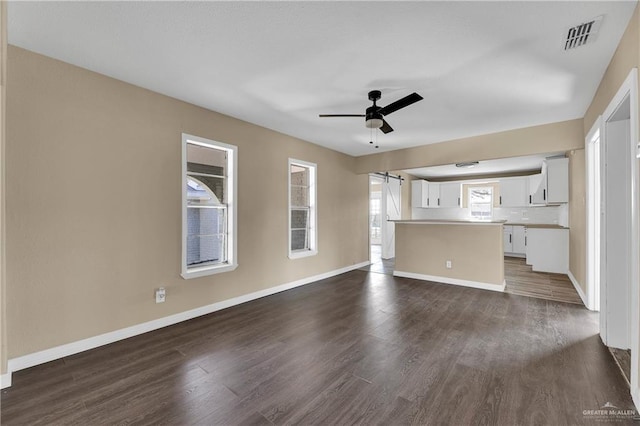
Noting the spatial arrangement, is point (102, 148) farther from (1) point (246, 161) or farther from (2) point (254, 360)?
(2) point (254, 360)

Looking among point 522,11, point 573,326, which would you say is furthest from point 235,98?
point 573,326

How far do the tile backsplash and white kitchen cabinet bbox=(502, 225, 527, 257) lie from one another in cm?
32

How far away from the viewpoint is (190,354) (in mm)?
2475

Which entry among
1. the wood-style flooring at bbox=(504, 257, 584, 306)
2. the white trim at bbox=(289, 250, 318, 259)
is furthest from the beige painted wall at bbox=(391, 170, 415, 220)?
the white trim at bbox=(289, 250, 318, 259)

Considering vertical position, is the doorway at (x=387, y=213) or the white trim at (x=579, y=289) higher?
the doorway at (x=387, y=213)

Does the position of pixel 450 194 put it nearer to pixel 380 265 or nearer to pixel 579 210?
pixel 380 265

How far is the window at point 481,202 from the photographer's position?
8.36 metres

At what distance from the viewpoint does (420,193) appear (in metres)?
8.41

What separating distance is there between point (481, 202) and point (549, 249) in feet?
10.1

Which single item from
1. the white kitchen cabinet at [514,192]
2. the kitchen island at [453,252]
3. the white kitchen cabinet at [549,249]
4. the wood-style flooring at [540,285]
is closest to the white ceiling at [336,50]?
the kitchen island at [453,252]

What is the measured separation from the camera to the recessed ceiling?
608 centimetres

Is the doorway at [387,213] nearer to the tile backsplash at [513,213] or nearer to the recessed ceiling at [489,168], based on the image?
the recessed ceiling at [489,168]

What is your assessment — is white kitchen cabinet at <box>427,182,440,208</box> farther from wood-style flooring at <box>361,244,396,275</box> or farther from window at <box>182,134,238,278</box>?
window at <box>182,134,238,278</box>

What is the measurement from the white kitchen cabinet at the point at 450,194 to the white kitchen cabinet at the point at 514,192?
1.16 meters
